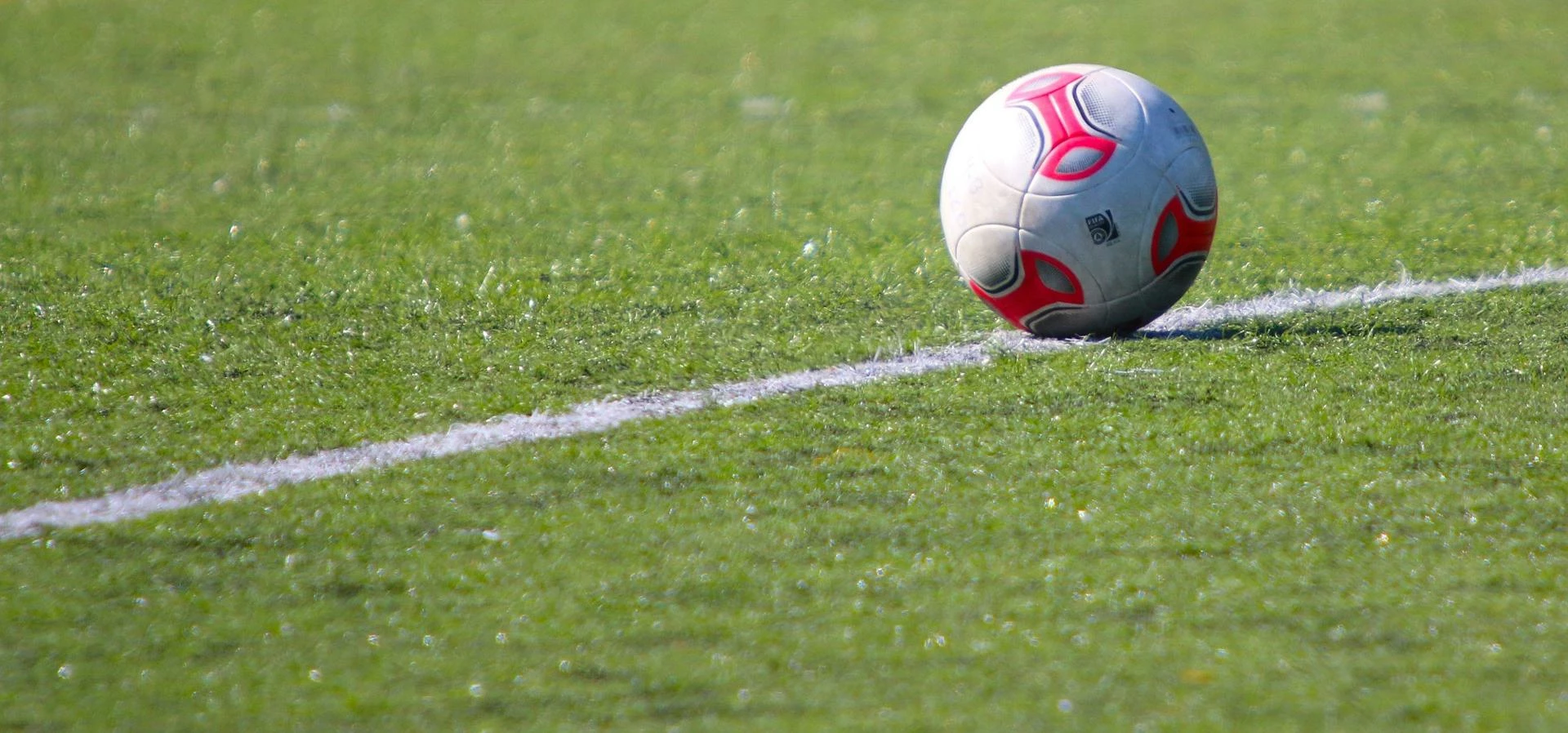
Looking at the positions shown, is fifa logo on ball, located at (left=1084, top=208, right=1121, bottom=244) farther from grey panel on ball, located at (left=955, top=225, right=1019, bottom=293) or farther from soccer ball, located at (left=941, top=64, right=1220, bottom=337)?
grey panel on ball, located at (left=955, top=225, right=1019, bottom=293)

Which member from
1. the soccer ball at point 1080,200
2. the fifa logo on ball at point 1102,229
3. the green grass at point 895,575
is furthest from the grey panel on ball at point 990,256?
the green grass at point 895,575

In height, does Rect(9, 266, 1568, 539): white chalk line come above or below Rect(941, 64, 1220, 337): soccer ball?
below

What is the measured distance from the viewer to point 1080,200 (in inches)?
202

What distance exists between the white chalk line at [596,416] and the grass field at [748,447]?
0.29 ft

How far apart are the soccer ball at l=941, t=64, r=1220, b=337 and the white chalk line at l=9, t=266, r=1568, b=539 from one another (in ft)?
0.77

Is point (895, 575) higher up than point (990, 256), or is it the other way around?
point (990, 256)

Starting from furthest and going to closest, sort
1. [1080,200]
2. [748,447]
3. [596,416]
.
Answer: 1. [1080,200]
2. [596,416]
3. [748,447]

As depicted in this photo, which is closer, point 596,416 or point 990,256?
point 596,416

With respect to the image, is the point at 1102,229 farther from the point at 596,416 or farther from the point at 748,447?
the point at 596,416

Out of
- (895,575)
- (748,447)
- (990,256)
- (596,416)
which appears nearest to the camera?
(895,575)

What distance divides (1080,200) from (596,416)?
164cm

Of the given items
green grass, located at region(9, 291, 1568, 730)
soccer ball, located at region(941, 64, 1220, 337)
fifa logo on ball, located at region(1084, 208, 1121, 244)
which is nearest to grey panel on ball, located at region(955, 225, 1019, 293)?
soccer ball, located at region(941, 64, 1220, 337)

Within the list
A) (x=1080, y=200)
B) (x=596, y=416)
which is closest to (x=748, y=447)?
(x=596, y=416)

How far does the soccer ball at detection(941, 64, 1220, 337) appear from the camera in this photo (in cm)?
516
